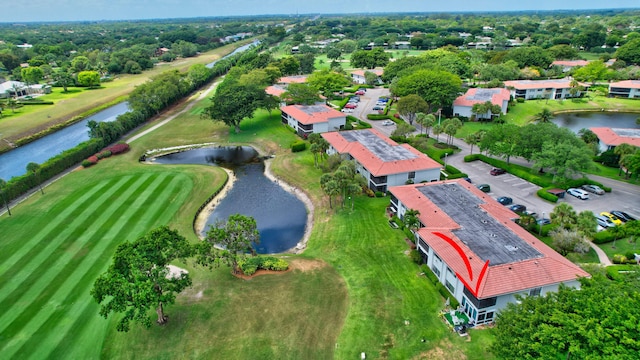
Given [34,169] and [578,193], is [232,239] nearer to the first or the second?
[34,169]

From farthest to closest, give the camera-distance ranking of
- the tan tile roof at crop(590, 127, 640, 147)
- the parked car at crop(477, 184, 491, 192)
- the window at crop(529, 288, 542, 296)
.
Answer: the tan tile roof at crop(590, 127, 640, 147)
the parked car at crop(477, 184, 491, 192)
the window at crop(529, 288, 542, 296)

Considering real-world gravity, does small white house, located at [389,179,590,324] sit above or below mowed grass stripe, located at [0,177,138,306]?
above

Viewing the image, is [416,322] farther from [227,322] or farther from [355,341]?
[227,322]

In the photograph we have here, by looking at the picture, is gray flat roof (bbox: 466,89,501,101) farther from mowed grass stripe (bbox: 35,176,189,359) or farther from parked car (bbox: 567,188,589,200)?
mowed grass stripe (bbox: 35,176,189,359)

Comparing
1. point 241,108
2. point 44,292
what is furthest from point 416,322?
point 241,108

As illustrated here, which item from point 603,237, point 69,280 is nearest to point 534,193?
point 603,237

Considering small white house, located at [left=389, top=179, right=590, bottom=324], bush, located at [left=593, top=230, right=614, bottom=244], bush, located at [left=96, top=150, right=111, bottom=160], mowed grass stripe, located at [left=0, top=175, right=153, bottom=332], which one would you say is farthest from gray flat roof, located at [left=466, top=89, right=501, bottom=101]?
bush, located at [left=96, top=150, right=111, bottom=160]
